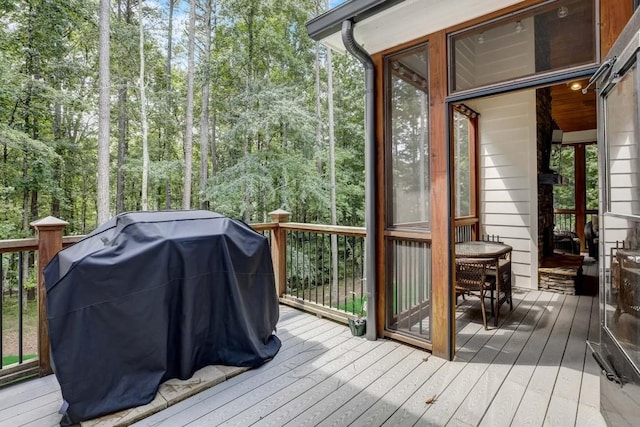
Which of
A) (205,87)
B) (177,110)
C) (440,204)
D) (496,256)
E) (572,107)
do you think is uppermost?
(205,87)

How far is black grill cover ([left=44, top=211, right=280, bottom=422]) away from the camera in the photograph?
1.91 meters

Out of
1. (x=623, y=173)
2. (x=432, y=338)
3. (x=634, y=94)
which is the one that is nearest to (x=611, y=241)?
(x=623, y=173)

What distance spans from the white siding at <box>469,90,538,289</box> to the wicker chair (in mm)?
1731

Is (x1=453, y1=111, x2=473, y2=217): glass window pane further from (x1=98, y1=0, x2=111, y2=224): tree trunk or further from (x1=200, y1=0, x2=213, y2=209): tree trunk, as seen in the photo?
(x1=98, y1=0, x2=111, y2=224): tree trunk

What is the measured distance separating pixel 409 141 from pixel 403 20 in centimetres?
98

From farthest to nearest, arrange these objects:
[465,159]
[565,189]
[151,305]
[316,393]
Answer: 1. [565,189]
2. [465,159]
3. [316,393]
4. [151,305]

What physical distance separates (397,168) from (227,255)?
171 centimetres

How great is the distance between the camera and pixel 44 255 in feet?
7.82

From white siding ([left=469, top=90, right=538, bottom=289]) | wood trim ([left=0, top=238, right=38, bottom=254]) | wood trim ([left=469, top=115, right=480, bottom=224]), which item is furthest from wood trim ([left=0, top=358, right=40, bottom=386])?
white siding ([left=469, top=90, right=538, bottom=289])

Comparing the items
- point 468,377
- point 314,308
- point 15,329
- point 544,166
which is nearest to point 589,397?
point 468,377

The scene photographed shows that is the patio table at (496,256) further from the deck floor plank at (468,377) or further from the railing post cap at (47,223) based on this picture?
the railing post cap at (47,223)

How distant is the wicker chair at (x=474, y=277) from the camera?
10.9 feet

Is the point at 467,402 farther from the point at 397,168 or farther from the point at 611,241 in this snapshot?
the point at 397,168

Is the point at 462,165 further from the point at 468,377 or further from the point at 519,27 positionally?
the point at 468,377
